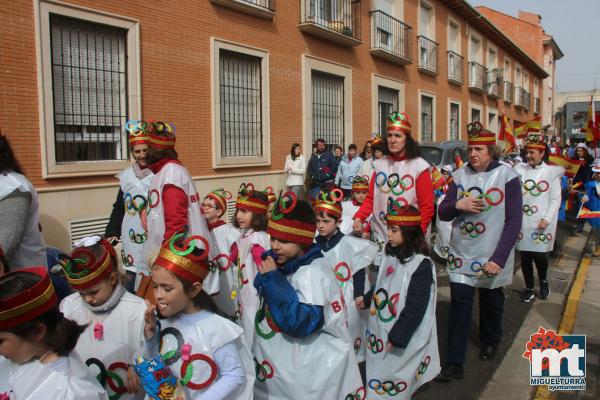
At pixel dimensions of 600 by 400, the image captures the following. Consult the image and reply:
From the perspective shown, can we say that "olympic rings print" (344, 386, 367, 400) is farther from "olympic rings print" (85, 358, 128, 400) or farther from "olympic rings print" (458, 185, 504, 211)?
"olympic rings print" (458, 185, 504, 211)

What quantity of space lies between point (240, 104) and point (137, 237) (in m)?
7.29

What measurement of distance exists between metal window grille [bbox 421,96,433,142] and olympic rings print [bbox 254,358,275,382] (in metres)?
19.4

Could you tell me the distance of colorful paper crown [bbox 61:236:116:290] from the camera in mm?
2541

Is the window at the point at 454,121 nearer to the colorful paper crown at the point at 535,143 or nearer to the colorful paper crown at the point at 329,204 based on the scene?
the colorful paper crown at the point at 535,143

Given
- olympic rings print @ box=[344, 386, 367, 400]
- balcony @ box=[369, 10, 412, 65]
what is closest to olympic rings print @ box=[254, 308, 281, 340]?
olympic rings print @ box=[344, 386, 367, 400]

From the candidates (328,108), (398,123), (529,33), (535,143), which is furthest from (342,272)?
(529,33)

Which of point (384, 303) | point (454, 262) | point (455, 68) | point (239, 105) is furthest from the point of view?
point (455, 68)

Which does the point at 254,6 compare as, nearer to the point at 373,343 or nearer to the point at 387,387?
the point at 373,343

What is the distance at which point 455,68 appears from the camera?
2359 centimetres

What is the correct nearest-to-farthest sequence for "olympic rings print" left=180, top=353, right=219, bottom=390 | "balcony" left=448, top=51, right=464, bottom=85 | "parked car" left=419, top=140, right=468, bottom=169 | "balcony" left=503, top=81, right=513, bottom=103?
1. "olympic rings print" left=180, top=353, right=219, bottom=390
2. "parked car" left=419, top=140, right=468, bottom=169
3. "balcony" left=448, top=51, right=464, bottom=85
4. "balcony" left=503, top=81, right=513, bottom=103

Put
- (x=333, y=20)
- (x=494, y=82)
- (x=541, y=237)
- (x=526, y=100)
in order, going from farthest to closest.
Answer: (x=526, y=100) → (x=494, y=82) → (x=333, y=20) → (x=541, y=237)

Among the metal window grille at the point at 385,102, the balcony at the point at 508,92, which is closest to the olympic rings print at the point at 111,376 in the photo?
the metal window grille at the point at 385,102

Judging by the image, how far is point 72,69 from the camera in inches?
315

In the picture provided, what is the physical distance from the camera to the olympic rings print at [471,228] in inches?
→ 167
